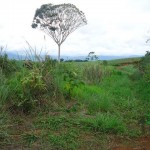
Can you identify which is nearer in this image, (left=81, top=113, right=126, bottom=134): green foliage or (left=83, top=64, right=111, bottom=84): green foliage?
(left=81, top=113, right=126, bottom=134): green foliage

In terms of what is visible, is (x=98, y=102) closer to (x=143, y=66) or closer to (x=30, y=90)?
(x=30, y=90)

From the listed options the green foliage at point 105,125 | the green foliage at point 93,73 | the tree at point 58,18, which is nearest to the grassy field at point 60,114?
the green foliage at point 105,125

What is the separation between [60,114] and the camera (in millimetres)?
6461

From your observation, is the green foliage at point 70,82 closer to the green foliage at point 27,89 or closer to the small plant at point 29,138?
the green foliage at point 27,89

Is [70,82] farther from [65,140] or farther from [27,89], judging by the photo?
[65,140]

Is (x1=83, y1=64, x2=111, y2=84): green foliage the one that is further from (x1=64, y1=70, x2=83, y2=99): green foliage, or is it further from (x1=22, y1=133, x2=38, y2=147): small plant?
(x1=22, y1=133, x2=38, y2=147): small plant

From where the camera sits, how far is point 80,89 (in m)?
8.31

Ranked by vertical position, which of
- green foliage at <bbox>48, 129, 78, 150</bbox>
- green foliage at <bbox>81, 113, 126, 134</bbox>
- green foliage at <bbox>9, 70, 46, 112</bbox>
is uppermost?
green foliage at <bbox>9, 70, 46, 112</bbox>

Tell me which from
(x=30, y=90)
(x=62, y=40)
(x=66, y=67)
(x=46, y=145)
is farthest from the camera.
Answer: (x=62, y=40)

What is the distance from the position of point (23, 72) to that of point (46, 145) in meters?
2.26

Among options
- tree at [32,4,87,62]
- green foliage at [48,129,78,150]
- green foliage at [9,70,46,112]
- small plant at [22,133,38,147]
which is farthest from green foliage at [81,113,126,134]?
tree at [32,4,87,62]

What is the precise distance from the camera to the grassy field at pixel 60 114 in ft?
17.0

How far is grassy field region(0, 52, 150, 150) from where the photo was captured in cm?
519

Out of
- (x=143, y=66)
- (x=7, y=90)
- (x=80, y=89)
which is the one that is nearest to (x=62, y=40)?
(x=143, y=66)
